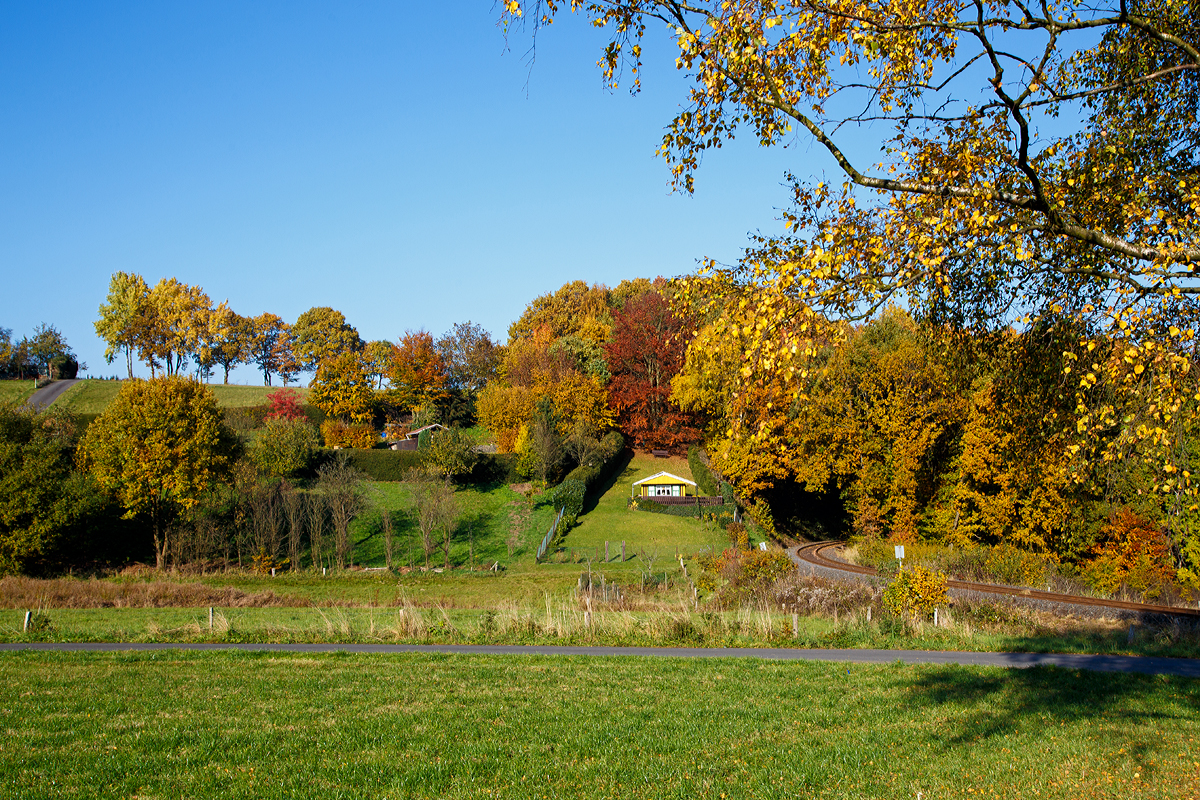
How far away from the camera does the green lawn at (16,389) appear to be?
66125mm

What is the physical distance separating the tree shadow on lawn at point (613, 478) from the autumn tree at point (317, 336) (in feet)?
168

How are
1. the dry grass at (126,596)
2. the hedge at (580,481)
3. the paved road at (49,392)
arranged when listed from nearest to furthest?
the dry grass at (126,596), the hedge at (580,481), the paved road at (49,392)

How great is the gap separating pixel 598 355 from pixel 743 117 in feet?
199

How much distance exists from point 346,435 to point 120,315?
3694 cm

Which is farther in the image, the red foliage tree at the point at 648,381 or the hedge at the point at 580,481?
the red foliage tree at the point at 648,381

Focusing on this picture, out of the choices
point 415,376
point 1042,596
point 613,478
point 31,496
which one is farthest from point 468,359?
point 1042,596

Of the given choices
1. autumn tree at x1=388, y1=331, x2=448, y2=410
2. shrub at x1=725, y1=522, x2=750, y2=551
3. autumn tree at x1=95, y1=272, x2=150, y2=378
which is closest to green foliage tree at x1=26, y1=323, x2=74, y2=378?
autumn tree at x1=95, y1=272, x2=150, y2=378

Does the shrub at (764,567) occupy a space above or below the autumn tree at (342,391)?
below

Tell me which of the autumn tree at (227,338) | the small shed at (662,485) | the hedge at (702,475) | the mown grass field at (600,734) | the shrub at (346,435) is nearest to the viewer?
the mown grass field at (600,734)

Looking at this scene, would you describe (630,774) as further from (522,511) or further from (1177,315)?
(522,511)

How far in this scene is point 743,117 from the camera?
20.3 feet

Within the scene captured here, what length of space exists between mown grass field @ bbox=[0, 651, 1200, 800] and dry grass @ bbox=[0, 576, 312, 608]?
1521 cm

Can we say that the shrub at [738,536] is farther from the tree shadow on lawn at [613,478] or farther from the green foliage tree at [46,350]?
the green foliage tree at [46,350]

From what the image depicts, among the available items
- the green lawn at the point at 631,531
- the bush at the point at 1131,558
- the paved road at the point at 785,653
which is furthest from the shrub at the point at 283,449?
the bush at the point at 1131,558
